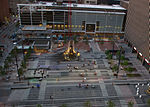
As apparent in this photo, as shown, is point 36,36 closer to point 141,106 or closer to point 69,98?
point 69,98

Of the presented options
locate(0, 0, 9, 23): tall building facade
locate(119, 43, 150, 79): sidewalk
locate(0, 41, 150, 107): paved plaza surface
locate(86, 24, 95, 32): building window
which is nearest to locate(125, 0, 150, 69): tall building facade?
locate(119, 43, 150, 79): sidewalk

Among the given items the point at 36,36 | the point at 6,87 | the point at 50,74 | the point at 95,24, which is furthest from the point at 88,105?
the point at 95,24

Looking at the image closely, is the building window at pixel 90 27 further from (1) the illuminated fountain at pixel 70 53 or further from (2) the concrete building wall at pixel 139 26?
(1) the illuminated fountain at pixel 70 53

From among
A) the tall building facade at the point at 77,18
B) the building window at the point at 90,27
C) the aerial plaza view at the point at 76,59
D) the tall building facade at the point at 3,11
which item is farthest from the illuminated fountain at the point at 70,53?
the tall building facade at the point at 3,11

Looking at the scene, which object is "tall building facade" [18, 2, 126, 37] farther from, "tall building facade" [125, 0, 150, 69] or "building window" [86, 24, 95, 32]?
→ "tall building facade" [125, 0, 150, 69]

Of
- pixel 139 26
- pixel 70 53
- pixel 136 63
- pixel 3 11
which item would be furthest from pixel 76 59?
pixel 3 11

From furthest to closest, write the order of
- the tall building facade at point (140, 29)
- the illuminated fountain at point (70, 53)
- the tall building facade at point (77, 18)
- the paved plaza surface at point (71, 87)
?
the tall building facade at point (77, 18), the illuminated fountain at point (70, 53), the tall building facade at point (140, 29), the paved plaza surface at point (71, 87)

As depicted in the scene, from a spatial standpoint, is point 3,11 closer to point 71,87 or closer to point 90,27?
point 90,27

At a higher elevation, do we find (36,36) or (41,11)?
(41,11)
